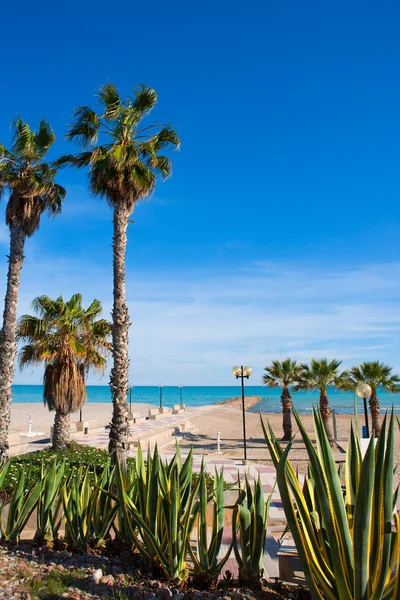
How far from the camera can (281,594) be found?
302cm

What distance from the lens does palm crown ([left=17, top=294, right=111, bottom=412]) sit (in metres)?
11.8

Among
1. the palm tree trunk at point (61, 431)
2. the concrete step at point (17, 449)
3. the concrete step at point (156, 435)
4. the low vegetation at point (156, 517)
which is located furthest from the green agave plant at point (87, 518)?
the concrete step at point (156, 435)

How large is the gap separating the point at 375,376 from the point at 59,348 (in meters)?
14.1

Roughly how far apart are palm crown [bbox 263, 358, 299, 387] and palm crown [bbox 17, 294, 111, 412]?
10557 millimetres

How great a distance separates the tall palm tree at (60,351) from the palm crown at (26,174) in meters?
2.53

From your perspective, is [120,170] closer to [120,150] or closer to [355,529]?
[120,150]

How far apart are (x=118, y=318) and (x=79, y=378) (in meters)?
4.10

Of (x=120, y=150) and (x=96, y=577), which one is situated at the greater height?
(x=120, y=150)

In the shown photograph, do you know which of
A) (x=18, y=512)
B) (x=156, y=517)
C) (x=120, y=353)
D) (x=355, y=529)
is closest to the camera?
(x=355, y=529)

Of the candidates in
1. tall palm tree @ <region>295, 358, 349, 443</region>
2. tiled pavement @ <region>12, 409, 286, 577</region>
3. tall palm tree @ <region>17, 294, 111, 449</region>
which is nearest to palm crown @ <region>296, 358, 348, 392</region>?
→ tall palm tree @ <region>295, 358, 349, 443</region>

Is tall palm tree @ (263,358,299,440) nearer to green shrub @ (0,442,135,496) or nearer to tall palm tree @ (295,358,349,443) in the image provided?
tall palm tree @ (295,358,349,443)

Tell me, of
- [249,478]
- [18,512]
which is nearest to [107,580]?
[18,512]

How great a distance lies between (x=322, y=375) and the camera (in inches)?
727

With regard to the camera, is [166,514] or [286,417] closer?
[166,514]
